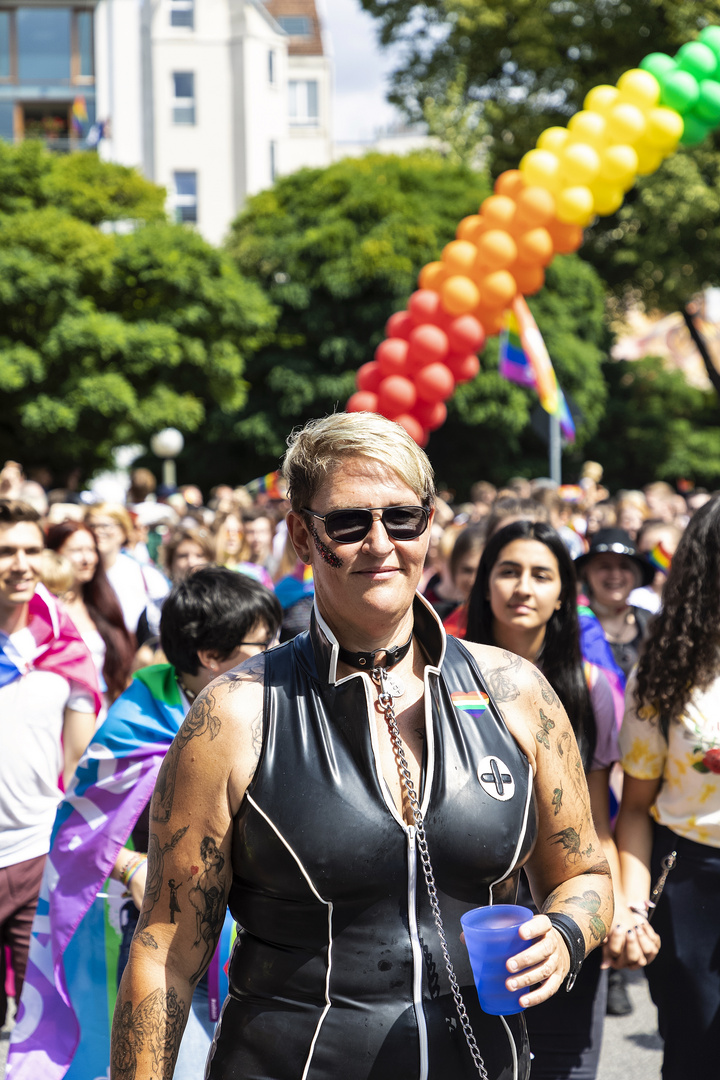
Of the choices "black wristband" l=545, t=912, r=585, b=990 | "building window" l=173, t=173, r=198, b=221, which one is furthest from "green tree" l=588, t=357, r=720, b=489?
"black wristband" l=545, t=912, r=585, b=990

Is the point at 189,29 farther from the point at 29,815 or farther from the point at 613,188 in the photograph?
the point at 29,815

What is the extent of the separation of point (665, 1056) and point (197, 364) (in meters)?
23.9

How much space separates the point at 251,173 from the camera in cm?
4191

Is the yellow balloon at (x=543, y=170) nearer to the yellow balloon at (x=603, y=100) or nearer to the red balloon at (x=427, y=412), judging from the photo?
the yellow balloon at (x=603, y=100)

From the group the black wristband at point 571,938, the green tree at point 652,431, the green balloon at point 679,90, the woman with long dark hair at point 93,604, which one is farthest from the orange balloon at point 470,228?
the green tree at point 652,431

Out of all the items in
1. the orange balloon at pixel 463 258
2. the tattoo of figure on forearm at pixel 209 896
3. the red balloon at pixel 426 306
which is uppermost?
the orange balloon at pixel 463 258

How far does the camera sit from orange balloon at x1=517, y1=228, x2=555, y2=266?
514 inches

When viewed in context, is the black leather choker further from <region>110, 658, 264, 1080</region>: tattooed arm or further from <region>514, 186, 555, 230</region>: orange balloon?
<region>514, 186, 555, 230</region>: orange balloon

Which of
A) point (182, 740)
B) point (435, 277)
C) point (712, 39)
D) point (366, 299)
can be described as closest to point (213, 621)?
point (182, 740)

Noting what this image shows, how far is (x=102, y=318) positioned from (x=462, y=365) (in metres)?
12.6

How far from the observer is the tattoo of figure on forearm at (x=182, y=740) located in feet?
6.13

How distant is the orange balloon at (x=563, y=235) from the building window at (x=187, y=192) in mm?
31643

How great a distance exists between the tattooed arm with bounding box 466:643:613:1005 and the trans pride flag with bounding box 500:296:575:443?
534 inches

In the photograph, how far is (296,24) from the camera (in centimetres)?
5450
